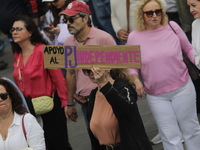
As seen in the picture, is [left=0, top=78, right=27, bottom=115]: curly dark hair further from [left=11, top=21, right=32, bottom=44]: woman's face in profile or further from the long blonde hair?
the long blonde hair

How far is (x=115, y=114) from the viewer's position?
4312 mm

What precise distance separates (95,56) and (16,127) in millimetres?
1000

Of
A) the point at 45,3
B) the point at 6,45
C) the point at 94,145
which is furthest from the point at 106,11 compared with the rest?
the point at 6,45

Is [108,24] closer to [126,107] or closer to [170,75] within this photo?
[170,75]

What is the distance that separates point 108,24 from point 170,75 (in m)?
2.62

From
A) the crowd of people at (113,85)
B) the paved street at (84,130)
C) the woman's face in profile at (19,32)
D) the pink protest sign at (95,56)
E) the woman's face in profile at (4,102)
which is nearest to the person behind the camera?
the pink protest sign at (95,56)

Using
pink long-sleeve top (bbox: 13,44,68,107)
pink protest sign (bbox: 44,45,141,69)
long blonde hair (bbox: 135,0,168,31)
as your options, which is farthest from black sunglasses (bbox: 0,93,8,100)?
long blonde hair (bbox: 135,0,168,31)

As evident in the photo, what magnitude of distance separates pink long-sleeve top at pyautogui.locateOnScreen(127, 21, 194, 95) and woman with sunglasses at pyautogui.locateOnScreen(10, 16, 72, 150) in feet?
3.37

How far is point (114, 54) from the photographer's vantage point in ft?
13.8

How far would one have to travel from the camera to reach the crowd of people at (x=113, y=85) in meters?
4.43

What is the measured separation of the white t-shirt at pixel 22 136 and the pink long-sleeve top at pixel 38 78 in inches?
44.3

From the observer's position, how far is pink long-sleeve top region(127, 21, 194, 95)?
16.9 ft

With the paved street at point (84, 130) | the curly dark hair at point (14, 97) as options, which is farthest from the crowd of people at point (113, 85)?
the paved street at point (84, 130)

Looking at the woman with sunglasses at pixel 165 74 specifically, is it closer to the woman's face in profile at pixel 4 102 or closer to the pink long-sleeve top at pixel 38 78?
the pink long-sleeve top at pixel 38 78
